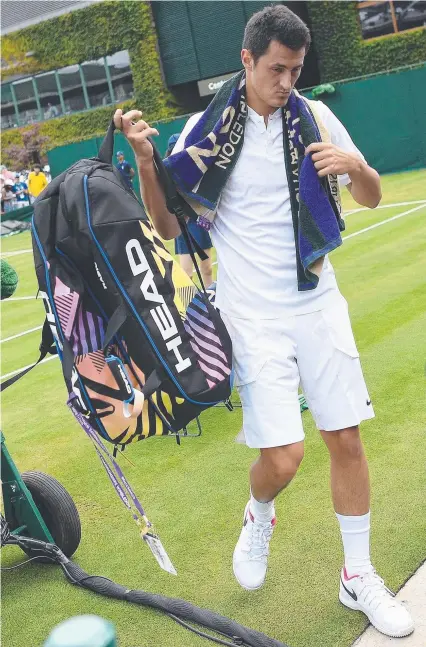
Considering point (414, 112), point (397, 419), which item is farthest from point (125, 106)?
point (397, 419)

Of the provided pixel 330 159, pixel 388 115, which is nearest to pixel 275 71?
pixel 330 159

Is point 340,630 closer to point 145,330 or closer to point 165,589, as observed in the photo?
point 165,589

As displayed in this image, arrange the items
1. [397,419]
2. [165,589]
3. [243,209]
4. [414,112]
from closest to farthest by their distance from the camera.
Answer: [243,209], [165,589], [397,419], [414,112]

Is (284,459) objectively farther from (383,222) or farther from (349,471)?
(383,222)

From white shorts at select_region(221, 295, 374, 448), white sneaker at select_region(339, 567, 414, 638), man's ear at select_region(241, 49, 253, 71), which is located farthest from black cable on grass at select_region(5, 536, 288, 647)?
man's ear at select_region(241, 49, 253, 71)

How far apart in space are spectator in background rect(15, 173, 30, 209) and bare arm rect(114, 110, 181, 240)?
1099 inches

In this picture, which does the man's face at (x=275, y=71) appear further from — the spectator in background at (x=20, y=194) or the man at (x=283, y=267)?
the spectator in background at (x=20, y=194)

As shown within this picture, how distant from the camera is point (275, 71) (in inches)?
124

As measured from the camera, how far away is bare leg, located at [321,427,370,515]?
330cm

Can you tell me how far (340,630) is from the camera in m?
3.26

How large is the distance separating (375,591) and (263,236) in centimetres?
143

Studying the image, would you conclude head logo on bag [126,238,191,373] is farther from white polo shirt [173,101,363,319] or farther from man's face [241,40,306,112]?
man's face [241,40,306,112]

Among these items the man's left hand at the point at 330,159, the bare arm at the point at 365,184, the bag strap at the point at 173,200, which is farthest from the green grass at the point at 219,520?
the man's left hand at the point at 330,159

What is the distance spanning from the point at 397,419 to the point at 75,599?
7.91 feet
